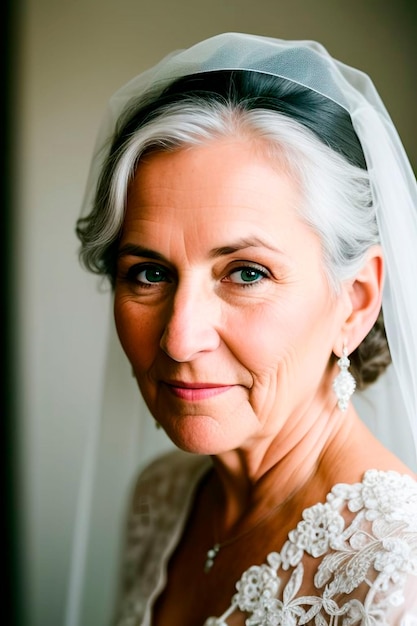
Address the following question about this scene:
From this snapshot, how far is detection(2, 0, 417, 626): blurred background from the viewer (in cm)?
258

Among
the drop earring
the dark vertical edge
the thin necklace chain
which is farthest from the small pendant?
the dark vertical edge

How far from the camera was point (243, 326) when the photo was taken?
4.06ft

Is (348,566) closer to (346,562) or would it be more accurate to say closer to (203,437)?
(346,562)

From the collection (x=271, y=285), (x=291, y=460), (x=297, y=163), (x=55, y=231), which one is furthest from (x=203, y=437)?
(x=55, y=231)

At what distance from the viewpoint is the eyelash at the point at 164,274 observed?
1.24 metres

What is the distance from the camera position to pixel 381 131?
4.25 ft

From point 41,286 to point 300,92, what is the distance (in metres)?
1.72

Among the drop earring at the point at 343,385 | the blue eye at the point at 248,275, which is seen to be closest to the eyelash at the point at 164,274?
the blue eye at the point at 248,275

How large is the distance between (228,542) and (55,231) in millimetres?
1611

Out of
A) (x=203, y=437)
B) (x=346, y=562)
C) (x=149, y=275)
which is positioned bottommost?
(x=346, y=562)

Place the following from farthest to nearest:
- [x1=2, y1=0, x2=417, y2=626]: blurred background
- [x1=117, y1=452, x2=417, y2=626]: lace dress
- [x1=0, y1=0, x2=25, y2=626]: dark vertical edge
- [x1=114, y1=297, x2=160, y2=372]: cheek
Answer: [x1=0, y1=0, x2=25, y2=626]: dark vertical edge
[x1=2, y1=0, x2=417, y2=626]: blurred background
[x1=114, y1=297, x2=160, y2=372]: cheek
[x1=117, y1=452, x2=417, y2=626]: lace dress

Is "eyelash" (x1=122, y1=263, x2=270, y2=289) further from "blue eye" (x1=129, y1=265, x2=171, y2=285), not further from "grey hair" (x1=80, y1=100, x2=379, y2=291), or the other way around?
"grey hair" (x1=80, y1=100, x2=379, y2=291)

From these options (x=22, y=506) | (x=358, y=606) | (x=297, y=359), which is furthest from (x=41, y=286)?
(x=358, y=606)

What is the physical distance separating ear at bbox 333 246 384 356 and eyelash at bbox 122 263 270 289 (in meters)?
0.20
